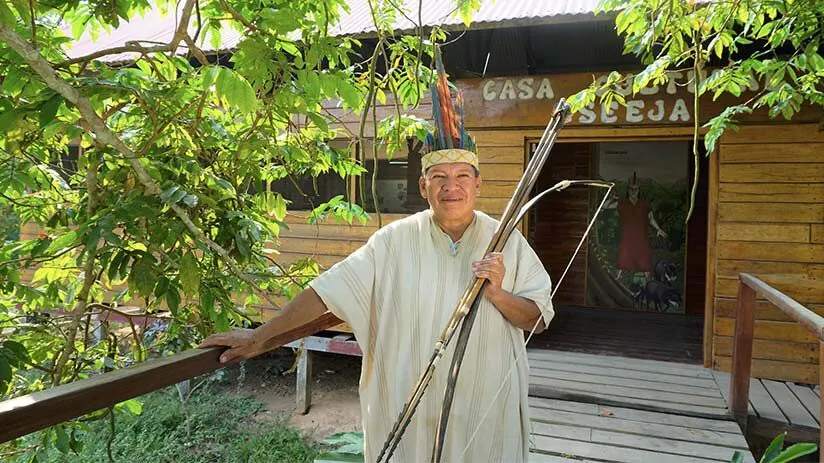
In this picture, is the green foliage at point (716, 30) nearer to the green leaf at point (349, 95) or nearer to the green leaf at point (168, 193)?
the green leaf at point (349, 95)

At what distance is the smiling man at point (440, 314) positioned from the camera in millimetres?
1547

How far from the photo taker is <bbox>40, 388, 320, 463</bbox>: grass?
4732mm

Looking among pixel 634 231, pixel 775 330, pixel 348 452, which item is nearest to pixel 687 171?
pixel 634 231

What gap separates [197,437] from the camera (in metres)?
5.10

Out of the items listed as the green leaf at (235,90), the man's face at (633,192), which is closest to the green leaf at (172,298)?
the green leaf at (235,90)

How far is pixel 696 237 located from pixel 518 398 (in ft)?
21.1

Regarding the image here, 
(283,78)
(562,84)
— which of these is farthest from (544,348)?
(283,78)

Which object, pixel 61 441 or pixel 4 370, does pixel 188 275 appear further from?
pixel 61 441

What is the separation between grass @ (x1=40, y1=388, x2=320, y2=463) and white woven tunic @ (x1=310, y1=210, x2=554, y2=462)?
3368 mm

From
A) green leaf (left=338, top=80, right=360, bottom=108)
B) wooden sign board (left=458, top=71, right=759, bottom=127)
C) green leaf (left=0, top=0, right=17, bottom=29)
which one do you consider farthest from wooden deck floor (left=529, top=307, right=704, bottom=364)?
green leaf (left=0, top=0, right=17, bottom=29)

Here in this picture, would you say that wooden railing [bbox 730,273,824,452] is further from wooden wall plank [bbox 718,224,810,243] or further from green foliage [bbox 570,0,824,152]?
green foliage [bbox 570,0,824,152]

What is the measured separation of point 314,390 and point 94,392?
5513mm

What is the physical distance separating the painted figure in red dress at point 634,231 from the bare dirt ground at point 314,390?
3.83 m

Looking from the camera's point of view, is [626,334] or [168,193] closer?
[168,193]
